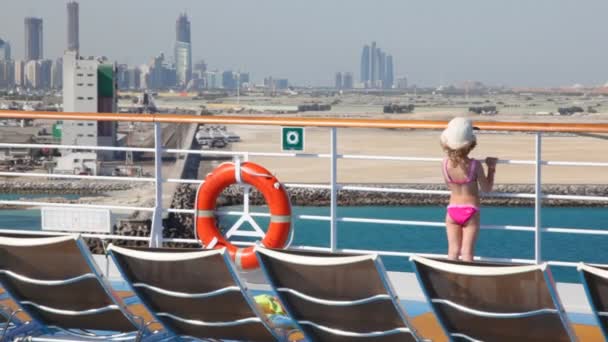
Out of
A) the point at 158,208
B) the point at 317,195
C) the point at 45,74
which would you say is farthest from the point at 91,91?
the point at 45,74

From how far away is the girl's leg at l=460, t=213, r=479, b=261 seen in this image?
124 inches

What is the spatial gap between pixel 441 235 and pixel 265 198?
2693cm

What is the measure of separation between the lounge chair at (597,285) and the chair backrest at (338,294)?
0.39 m

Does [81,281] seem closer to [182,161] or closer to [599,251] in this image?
[599,251]

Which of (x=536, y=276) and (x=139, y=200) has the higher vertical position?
(x=536, y=276)

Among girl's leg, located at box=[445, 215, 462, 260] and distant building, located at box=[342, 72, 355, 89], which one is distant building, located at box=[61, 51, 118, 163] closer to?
girl's leg, located at box=[445, 215, 462, 260]

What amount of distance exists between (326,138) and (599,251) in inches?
1483

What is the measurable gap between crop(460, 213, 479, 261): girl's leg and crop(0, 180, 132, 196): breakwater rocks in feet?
149

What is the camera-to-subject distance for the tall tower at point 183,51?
135 meters

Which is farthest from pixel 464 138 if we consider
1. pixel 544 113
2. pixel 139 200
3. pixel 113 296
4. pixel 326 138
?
pixel 544 113

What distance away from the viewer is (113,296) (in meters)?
2.40

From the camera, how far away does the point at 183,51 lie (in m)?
138

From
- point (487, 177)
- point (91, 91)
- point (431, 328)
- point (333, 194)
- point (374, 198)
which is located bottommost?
point (374, 198)

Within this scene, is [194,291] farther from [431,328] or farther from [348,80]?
[348,80]
